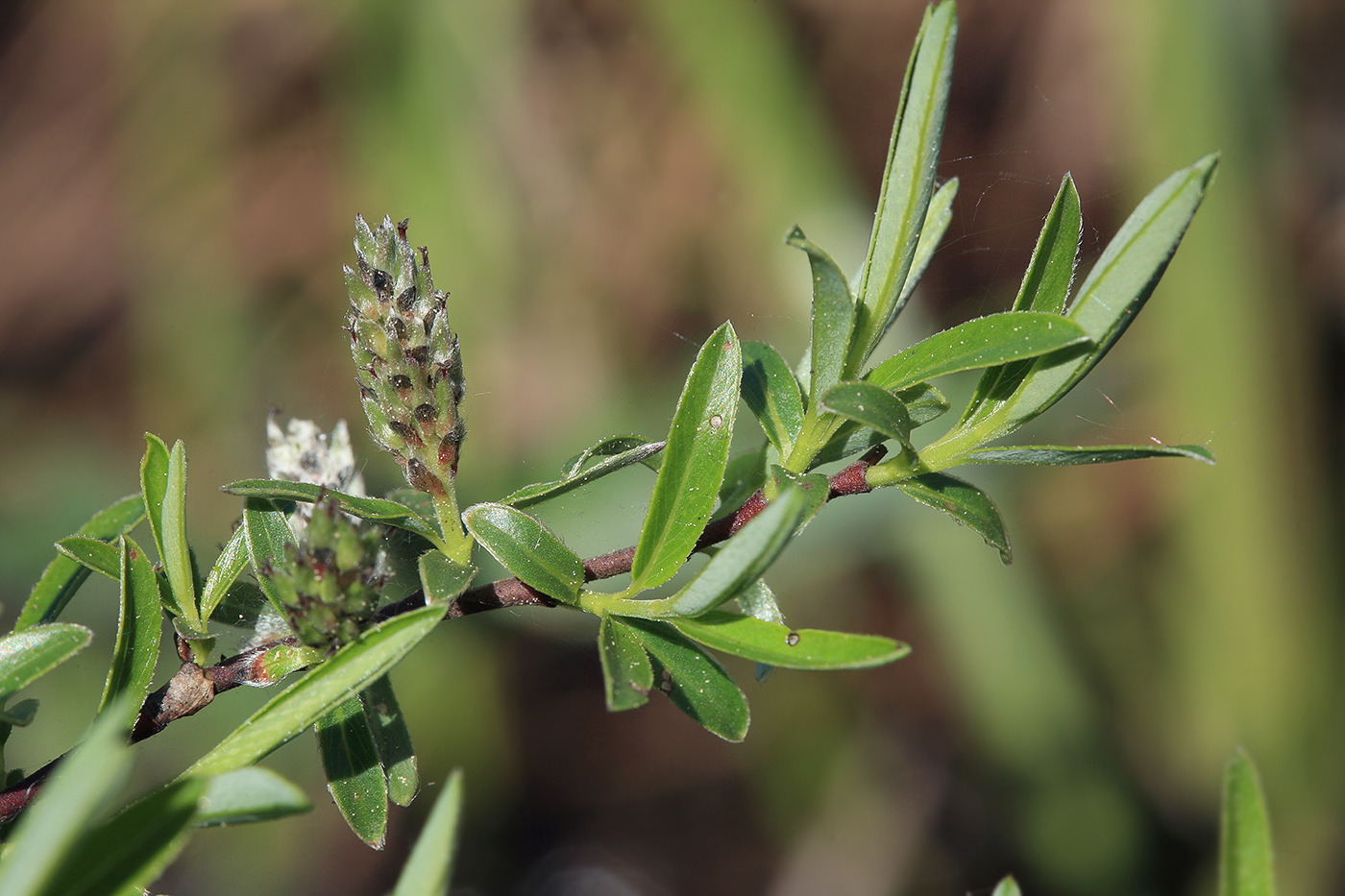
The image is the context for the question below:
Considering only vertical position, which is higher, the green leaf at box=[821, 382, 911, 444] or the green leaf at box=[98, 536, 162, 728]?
the green leaf at box=[821, 382, 911, 444]

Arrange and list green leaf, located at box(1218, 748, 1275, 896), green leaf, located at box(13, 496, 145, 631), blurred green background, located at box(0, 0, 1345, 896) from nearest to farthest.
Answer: green leaf, located at box(1218, 748, 1275, 896)
green leaf, located at box(13, 496, 145, 631)
blurred green background, located at box(0, 0, 1345, 896)

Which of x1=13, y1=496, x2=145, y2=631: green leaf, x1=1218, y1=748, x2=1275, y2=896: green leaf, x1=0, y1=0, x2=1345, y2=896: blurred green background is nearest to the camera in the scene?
x1=1218, y1=748, x2=1275, y2=896: green leaf

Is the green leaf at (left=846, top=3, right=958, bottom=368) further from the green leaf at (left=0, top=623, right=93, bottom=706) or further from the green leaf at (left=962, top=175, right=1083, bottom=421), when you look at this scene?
the green leaf at (left=0, top=623, right=93, bottom=706)

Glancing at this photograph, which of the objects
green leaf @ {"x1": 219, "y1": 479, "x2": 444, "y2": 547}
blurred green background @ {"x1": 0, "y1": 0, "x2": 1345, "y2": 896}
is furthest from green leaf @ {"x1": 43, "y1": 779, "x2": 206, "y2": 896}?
blurred green background @ {"x1": 0, "y1": 0, "x2": 1345, "y2": 896}

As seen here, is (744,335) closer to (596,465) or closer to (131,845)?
(596,465)

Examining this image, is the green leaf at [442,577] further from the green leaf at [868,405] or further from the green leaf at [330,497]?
the green leaf at [868,405]

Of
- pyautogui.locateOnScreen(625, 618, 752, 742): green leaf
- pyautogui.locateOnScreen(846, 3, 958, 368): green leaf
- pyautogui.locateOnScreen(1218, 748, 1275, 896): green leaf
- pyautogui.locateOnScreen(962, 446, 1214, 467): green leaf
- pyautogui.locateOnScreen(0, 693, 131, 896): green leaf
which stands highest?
pyautogui.locateOnScreen(846, 3, 958, 368): green leaf
